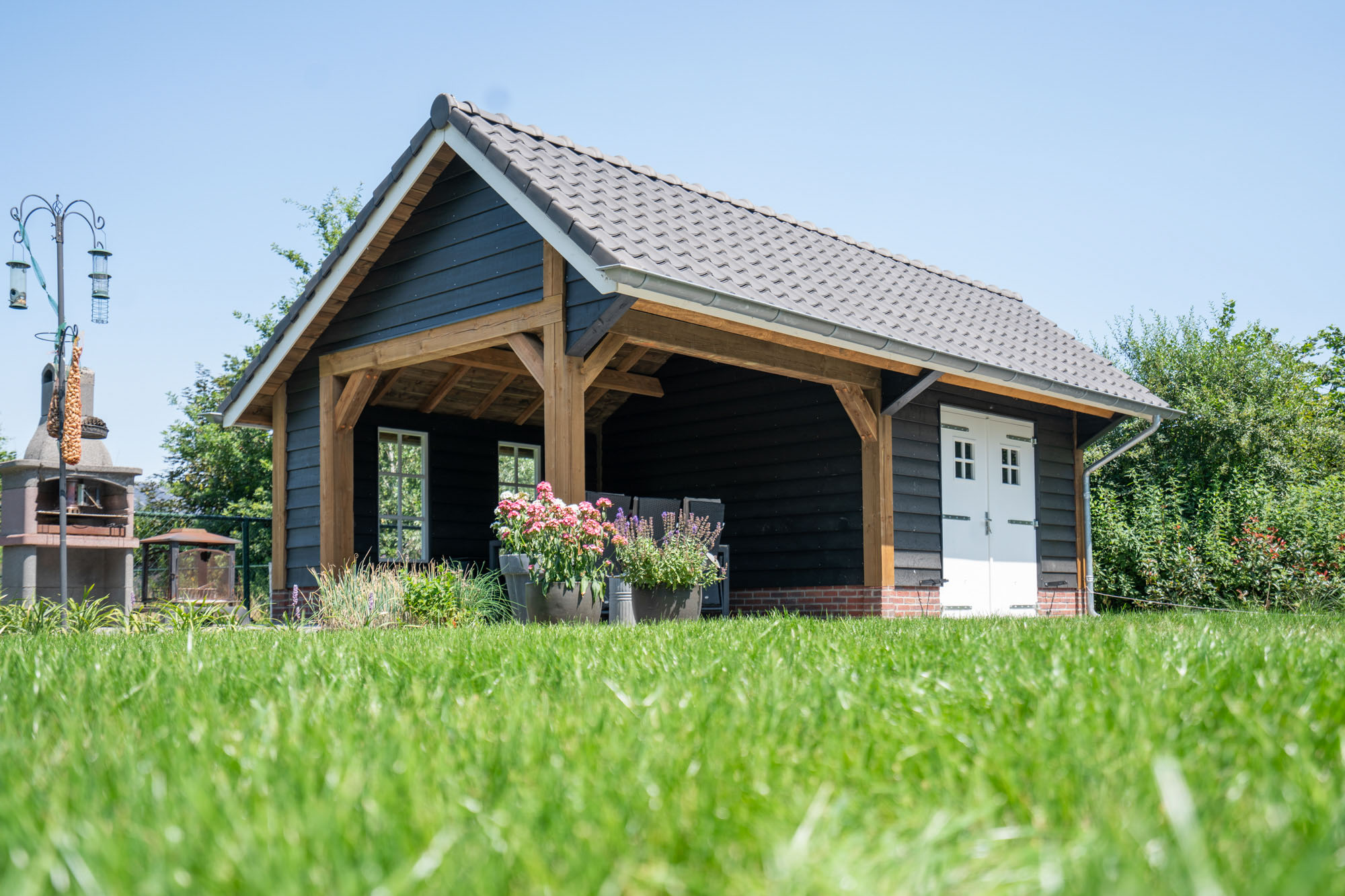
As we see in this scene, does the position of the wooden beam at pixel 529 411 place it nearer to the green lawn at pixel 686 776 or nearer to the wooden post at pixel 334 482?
the wooden post at pixel 334 482

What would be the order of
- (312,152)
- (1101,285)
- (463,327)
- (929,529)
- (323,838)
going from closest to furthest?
(323,838)
(463,327)
(929,529)
(312,152)
(1101,285)

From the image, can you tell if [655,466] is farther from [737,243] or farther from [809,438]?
[737,243]

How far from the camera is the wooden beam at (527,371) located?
405 inches

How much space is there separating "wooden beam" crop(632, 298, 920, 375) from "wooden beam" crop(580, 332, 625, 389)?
0.27 metres

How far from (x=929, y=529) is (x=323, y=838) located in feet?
31.9

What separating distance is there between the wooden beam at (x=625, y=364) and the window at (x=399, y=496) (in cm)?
181

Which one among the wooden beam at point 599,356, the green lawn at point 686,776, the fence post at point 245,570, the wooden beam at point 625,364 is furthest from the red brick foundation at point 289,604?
the green lawn at point 686,776

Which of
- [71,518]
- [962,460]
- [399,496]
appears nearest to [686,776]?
[962,460]

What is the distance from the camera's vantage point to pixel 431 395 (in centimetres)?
1159

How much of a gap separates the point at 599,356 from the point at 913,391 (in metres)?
3.15

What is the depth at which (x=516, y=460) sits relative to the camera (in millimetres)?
12719

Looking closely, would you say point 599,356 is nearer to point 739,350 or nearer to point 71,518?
point 739,350

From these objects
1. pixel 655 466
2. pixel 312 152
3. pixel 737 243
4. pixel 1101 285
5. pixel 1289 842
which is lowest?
pixel 1289 842

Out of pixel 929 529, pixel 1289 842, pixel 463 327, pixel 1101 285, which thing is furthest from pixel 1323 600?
pixel 1101 285
